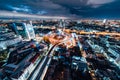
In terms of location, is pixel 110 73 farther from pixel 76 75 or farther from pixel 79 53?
pixel 79 53

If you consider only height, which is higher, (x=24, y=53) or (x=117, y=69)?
(x=24, y=53)

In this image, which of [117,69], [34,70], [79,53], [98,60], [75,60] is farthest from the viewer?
[79,53]

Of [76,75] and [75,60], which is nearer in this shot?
[76,75]

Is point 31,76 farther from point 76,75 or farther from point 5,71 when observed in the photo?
point 76,75

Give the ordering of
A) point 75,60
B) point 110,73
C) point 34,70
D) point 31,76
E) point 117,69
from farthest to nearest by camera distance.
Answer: point 75,60 < point 117,69 < point 110,73 < point 34,70 < point 31,76

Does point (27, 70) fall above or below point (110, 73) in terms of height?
above

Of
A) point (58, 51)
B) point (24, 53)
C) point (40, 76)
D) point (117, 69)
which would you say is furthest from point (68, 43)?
point (40, 76)

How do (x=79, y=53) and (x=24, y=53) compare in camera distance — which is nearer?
(x=24, y=53)

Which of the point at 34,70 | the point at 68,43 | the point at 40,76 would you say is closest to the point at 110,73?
the point at 40,76

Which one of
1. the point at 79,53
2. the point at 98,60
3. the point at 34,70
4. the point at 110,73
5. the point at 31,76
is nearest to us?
the point at 31,76
